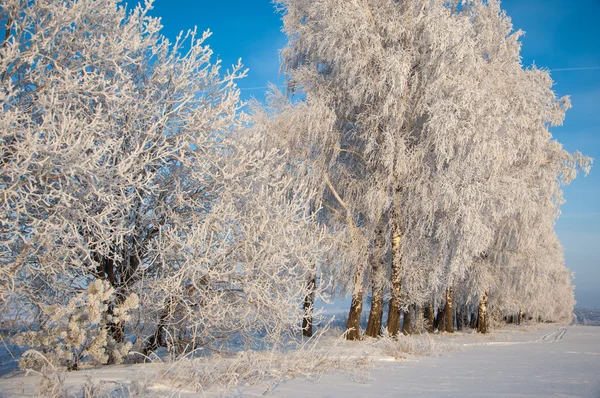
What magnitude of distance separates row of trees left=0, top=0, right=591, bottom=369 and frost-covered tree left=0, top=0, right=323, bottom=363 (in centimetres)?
4


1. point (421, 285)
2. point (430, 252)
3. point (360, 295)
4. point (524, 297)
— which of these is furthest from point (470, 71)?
point (524, 297)

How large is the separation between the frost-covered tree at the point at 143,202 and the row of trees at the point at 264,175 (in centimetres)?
4

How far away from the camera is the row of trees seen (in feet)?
18.3

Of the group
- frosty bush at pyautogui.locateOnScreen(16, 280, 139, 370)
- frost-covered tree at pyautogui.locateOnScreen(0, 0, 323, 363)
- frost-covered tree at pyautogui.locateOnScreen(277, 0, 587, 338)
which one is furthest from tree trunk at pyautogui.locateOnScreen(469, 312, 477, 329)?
frosty bush at pyautogui.locateOnScreen(16, 280, 139, 370)

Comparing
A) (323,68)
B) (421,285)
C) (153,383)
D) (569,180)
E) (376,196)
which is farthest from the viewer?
(569,180)

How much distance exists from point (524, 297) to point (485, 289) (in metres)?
5.90

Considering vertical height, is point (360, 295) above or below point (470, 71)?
below

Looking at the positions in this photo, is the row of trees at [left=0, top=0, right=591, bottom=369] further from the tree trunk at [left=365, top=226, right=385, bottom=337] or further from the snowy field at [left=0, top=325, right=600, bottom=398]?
the snowy field at [left=0, top=325, right=600, bottom=398]

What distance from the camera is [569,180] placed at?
18.1m

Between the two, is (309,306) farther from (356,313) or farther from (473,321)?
(473,321)

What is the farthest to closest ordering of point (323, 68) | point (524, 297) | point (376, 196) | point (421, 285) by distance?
point (524, 297)
point (323, 68)
point (421, 285)
point (376, 196)

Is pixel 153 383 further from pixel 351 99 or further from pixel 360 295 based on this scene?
pixel 351 99

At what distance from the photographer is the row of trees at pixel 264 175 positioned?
557 cm

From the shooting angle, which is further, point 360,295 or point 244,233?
point 360,295
